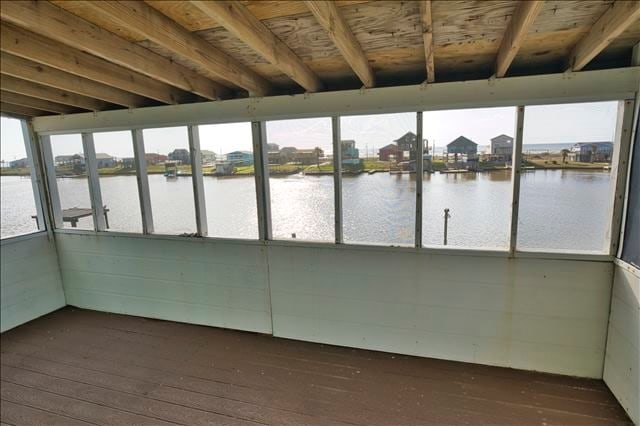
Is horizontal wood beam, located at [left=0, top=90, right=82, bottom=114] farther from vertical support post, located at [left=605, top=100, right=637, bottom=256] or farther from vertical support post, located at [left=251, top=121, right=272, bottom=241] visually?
vertical support post, located at [left=605, top=100, right=637, bottom=256]

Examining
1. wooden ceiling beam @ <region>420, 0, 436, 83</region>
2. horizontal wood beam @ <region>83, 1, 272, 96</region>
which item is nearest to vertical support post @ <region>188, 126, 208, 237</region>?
horizontal wood beam @ <region>83, 1, 272, 96</region>

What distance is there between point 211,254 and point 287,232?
0.81 metres

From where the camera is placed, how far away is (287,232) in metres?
2.98

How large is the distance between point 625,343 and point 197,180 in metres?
3.50

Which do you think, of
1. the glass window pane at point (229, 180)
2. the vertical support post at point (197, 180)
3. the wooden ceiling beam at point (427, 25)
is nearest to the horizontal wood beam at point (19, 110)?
the vertical support post at point (197, 180)

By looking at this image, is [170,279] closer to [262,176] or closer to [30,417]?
[30,417]

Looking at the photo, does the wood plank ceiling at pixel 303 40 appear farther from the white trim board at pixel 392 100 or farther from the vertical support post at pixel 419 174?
the vertical support post at pixel 419 174

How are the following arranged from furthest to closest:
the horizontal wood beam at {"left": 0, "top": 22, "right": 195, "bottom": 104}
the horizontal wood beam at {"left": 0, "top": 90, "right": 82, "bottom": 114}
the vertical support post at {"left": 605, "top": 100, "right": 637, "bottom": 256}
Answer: the horizontal wood beam at {"left": 0, "top": 90, "right": 82, "bottom": 114}, the vertical support post at {"left": 605, "top": 100, "right": 637, "bottom": 256}, the horizontal wood beam at {"left": 0, "top": 22, "right": 195, "bottom": 104}

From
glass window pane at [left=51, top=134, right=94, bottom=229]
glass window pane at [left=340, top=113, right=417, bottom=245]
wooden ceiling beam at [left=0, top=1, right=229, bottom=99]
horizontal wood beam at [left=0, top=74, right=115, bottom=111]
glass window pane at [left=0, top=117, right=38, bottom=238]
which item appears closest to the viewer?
wooden ceiling beam at [left=0, top=1, right=229, bottom=99]

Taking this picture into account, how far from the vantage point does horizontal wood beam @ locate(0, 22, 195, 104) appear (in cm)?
172

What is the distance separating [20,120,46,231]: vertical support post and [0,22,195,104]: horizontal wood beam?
189 cm

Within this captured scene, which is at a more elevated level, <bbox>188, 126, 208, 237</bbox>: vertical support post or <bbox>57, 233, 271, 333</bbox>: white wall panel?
<bbox>188, 126, 208, 237</bbox>: vertical support post

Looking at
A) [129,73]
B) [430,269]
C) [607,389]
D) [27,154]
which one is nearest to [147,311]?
[27,154]

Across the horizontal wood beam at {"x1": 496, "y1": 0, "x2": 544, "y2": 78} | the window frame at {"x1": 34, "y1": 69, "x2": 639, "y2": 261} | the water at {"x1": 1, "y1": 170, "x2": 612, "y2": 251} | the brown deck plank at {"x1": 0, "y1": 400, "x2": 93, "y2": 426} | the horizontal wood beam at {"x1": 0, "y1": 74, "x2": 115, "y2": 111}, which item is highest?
the horizontal wood beam at {"x1": 0, "y1": 74, "x2": 115, "y2": 111}
